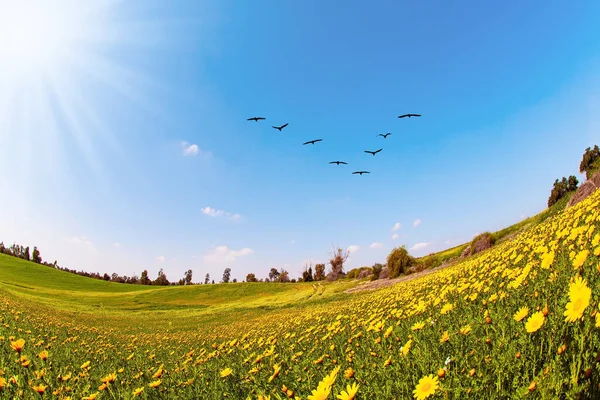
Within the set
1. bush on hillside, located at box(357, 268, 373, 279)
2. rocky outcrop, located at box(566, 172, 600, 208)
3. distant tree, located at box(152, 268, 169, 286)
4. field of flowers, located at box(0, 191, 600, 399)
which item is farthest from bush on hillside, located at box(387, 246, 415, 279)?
distant tree, located at box(152, 268, 169, 286)

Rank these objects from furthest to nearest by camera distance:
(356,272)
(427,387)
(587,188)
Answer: (356,272), (587,188), (427,387)

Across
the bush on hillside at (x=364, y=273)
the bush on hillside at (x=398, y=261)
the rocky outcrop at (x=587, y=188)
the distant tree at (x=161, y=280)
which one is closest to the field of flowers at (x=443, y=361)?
the rocky outcrop at (x=587, y=188)

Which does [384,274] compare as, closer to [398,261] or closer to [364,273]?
[398,261]

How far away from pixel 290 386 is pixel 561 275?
316 centimetres

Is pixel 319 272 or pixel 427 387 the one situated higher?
pixel 427 387

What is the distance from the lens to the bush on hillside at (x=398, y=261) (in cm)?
3753

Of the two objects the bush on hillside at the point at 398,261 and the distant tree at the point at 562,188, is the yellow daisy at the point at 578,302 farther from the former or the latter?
the bush on hillside at the point at 398,261

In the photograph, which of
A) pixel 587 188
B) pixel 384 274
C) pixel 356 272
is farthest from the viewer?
pixel 356 272

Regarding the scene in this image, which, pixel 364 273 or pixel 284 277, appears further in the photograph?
pixel 284 277

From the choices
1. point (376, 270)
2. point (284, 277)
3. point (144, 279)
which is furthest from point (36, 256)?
point (376, 270)

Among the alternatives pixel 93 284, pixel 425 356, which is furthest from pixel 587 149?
pixel 93 284

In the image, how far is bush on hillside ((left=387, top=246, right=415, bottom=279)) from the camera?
3753 cm

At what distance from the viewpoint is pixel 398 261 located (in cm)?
3788

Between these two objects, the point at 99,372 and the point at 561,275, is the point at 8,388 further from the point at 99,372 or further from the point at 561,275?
the point at 561,275
